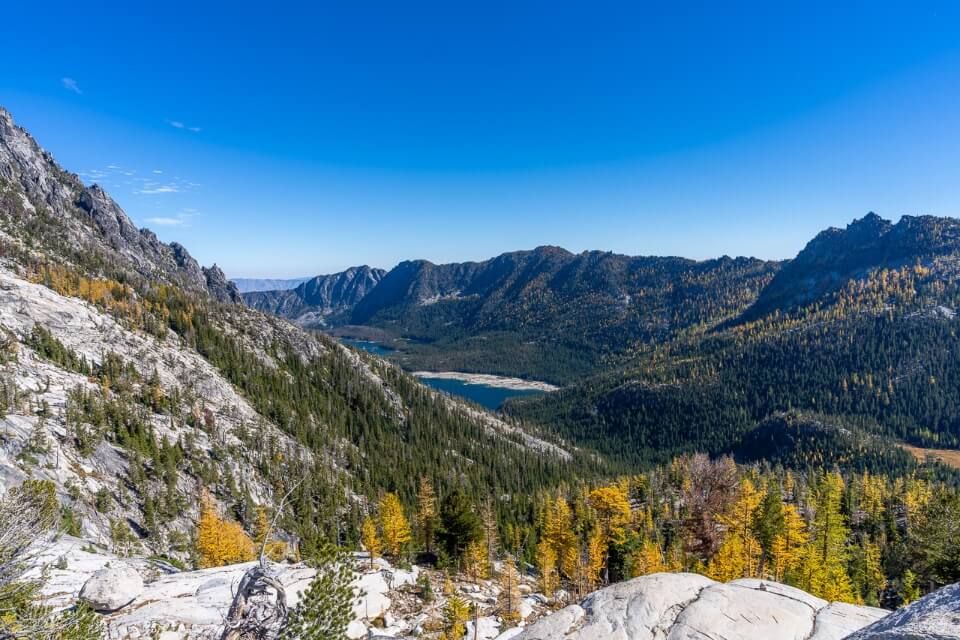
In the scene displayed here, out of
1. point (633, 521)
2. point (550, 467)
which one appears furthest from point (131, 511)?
point (550, 467)

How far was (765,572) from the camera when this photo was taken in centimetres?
5759

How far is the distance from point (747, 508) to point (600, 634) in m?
53.6

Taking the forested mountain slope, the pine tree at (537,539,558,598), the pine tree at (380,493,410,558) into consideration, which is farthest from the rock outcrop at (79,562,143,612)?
the pine tree at (537,539,558,598)

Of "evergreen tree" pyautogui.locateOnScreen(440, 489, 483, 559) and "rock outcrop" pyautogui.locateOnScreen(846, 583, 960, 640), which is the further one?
"evergreen tree" pyautogui.locateOnScreen(440, 489, 483, 559)

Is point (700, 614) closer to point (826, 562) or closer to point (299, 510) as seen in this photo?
point (826, 562)

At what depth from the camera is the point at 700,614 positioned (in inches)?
698

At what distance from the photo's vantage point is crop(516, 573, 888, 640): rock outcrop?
16656 millimetres

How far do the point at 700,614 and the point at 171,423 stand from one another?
4872 inches

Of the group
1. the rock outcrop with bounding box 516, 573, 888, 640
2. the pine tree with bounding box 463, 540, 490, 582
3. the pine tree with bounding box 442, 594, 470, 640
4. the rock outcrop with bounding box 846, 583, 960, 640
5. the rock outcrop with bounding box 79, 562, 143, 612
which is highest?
the rock outcrop with bounding box 846, 583, 960, 640

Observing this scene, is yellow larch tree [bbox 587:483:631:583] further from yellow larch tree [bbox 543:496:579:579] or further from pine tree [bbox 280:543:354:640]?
pine tree [bbox 280:543:354:640]

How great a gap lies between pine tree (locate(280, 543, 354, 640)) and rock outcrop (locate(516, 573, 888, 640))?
807cm

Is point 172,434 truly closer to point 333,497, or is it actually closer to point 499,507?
point 333,497

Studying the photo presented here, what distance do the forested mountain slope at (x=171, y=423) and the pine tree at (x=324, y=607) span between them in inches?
65.0

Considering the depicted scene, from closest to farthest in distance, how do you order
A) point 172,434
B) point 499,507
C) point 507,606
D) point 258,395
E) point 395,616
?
point 395,616 → point 507,606 → point 172,434 → point 499,507 → point 258,395
